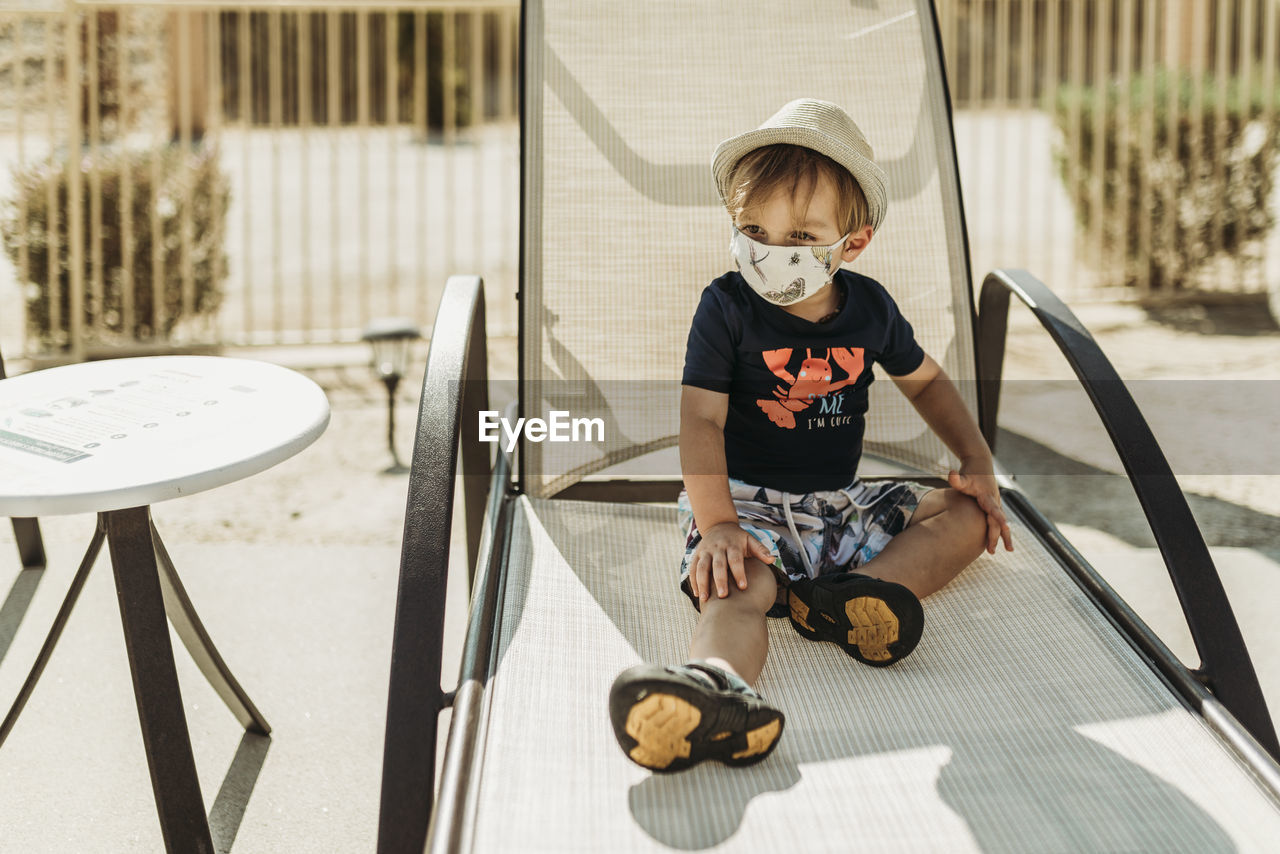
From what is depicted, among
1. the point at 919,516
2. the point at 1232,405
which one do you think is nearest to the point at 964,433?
the point at 919,516

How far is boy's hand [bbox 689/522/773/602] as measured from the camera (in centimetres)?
182

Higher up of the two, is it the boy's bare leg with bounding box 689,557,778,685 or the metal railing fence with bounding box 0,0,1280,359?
the metal railing fence with bounding box 0,0,1280,359

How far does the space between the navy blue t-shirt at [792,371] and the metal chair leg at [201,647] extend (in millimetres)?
984

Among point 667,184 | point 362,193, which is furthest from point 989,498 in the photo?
point 362,193

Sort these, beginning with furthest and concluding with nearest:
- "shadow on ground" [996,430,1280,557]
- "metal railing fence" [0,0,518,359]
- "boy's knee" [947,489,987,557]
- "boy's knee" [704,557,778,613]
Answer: "metal railing fence" [0,0,518,359] < "shadow on ground" [996,430,1280,557] < "boy's knee" [947,489,987,557] < "boy's knee" [704,557,778,613]

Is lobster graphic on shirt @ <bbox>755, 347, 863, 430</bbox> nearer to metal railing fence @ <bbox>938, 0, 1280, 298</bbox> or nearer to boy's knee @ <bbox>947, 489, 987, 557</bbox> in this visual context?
boy's knee @ <bbox>947, 489, 987, 557</bbox>

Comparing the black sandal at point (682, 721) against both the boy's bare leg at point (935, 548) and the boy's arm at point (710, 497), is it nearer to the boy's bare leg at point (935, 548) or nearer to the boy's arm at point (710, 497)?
the boy's arm at point (710, 497)

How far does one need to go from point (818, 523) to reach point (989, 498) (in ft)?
0.98

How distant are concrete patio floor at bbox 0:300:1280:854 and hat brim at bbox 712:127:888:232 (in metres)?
1.28

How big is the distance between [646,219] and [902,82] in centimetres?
65

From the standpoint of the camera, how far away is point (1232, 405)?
15.1ft

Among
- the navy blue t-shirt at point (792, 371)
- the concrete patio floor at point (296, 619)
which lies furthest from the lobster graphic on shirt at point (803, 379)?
the concrete patio floor at point (296, 619)

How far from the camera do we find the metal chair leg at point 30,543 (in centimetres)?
292

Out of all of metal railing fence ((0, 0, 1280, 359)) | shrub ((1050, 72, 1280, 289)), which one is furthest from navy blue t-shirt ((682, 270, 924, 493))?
shrub ((1050, 72, 1280, 289))
